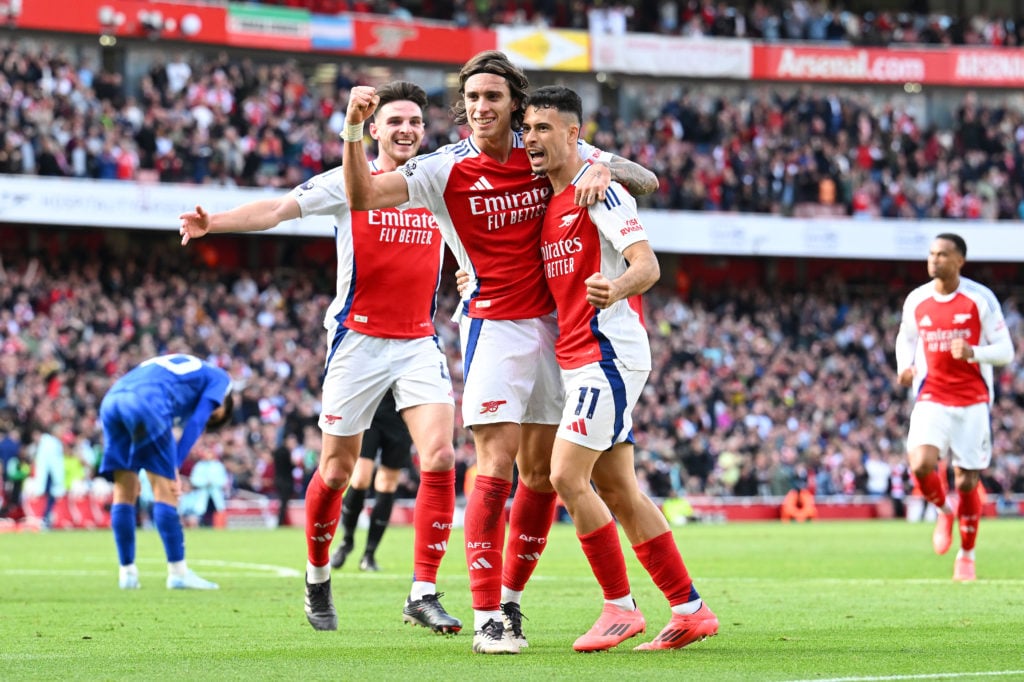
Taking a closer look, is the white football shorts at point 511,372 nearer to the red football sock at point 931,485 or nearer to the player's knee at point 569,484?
the player's knee at point 569,484

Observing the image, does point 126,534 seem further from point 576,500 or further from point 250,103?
point 250,103

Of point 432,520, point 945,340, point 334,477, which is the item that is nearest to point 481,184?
point 432,520

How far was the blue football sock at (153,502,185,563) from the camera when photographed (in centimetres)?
1185

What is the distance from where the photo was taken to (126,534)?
1198 cm

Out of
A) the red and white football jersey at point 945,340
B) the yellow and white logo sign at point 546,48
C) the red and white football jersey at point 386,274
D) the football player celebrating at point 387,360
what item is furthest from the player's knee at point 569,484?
the yellow and white logo sign at point 546,48

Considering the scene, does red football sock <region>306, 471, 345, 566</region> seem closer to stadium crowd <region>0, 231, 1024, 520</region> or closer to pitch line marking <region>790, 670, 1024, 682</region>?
pitch line marking <region>790, 670, 1024, 682</region>

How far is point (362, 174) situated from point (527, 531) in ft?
6.39

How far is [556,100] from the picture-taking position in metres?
7.27

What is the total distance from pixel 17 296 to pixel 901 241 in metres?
21.9

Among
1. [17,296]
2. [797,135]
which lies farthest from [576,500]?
[797,135]

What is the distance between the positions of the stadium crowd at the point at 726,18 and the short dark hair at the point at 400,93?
96.5 feet

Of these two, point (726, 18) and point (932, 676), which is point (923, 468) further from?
point (726, 18)

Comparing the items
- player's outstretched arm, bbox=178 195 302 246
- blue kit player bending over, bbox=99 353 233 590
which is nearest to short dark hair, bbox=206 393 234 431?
blue kit player bending over, bbox=99 353 233 590

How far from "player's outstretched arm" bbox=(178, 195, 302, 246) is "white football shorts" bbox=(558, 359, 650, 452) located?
5.49 ft
